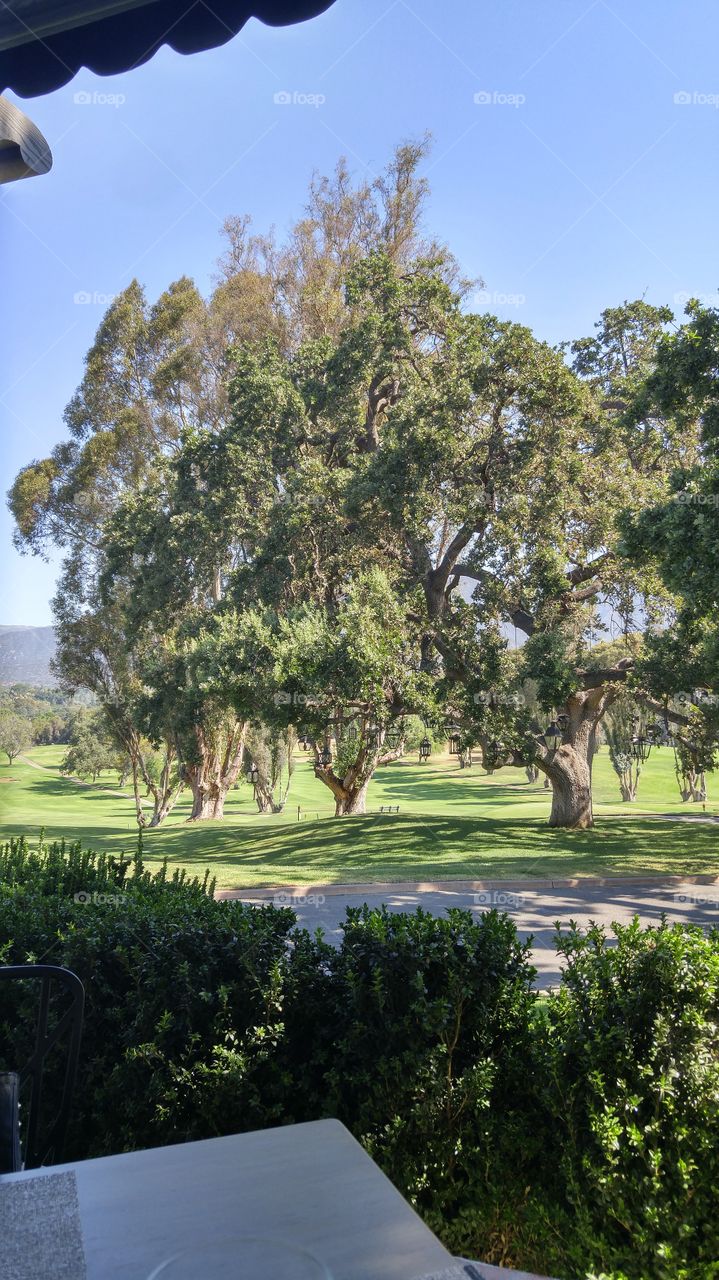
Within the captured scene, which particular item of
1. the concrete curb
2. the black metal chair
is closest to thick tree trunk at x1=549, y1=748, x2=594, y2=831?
the concrete curb

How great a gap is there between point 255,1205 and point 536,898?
6.75 m

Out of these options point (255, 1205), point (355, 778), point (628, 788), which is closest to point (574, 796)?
point (355, 778)

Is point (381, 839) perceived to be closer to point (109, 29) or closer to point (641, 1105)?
point (641, 1105)

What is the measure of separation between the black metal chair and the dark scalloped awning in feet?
5.22

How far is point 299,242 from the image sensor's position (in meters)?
14.1

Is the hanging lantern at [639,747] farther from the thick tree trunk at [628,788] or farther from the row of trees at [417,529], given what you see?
the thick tree trunk at [628,788]

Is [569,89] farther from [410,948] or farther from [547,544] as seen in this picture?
[410,948]

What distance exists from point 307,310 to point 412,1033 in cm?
1329

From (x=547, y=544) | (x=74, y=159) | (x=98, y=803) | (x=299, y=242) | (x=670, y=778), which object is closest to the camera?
(x=547, y=544)

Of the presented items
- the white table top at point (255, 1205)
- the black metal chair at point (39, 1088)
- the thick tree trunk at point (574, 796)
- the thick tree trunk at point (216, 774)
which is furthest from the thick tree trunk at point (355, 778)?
the white table top at point (255, 1205)

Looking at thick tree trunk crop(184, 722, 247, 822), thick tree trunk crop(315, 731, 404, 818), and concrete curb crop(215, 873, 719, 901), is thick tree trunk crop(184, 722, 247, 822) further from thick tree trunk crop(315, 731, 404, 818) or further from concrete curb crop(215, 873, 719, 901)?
concrete curb crop(215, 873, 719, 901)

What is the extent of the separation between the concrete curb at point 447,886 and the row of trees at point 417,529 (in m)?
1.59

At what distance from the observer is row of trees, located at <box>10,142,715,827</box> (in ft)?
27.5

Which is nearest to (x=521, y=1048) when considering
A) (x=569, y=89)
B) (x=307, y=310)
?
(x=569, y=89)
